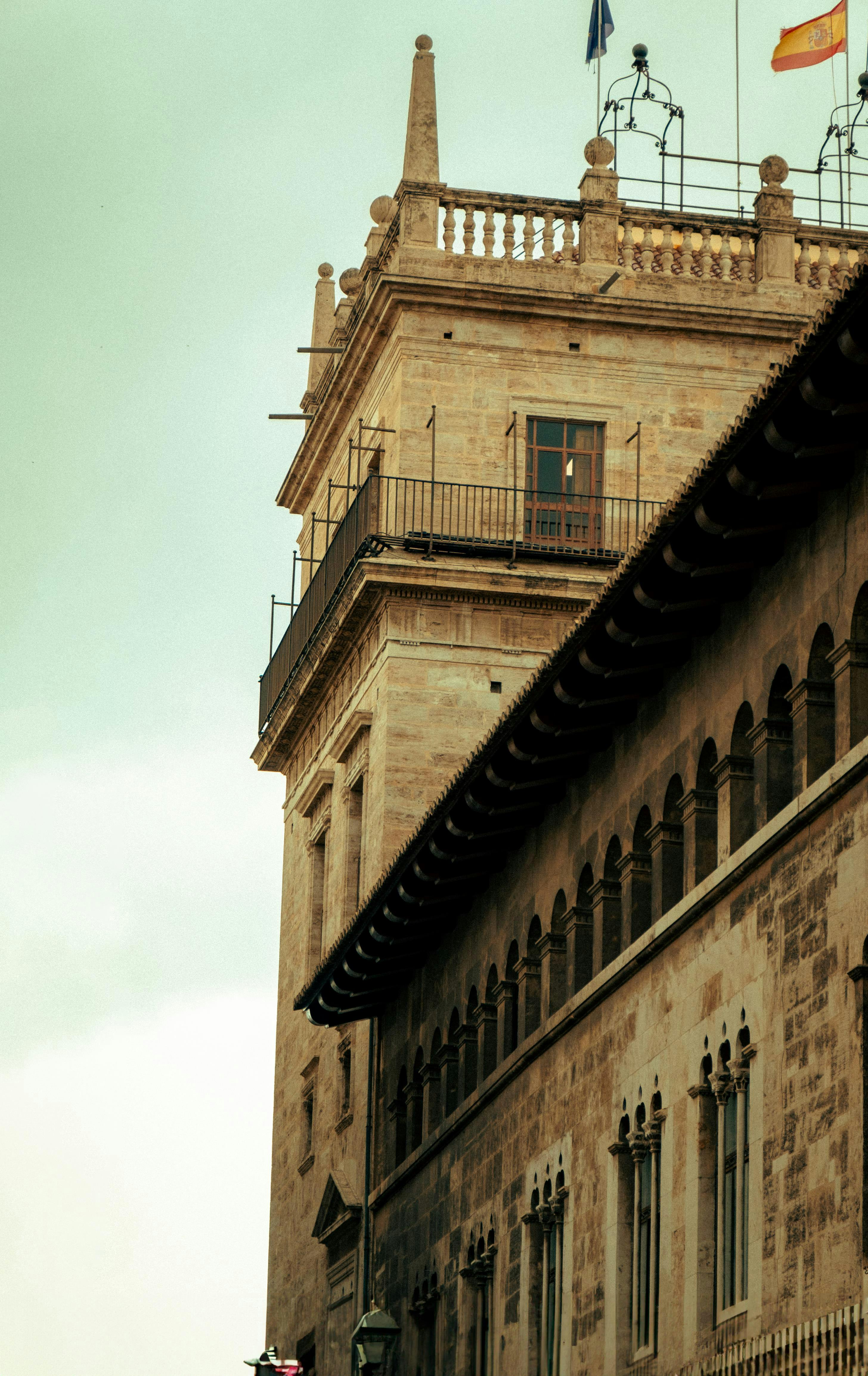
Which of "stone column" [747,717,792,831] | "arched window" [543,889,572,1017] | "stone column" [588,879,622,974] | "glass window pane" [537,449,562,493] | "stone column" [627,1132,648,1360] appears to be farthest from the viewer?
"glass window pane" [537,449,562,493]

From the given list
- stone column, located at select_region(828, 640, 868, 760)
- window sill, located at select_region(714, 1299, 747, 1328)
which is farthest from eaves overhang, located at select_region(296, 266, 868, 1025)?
window sill, located at select_region(714, 1299, 747, 1328)

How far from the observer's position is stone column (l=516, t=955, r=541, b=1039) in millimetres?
29359

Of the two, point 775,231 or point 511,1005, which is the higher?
point 775,231

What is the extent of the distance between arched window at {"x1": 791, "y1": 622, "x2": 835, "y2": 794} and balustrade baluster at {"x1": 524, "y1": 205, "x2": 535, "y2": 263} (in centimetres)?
2221

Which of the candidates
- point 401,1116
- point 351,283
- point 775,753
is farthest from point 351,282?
point 775,753

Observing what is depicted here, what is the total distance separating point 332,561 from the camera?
43.5m

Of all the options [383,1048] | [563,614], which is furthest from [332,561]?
[383,1048]

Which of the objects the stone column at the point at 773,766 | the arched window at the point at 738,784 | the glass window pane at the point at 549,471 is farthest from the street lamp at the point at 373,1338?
the glass window pane at the point at 549,471

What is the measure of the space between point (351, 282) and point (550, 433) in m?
6.94

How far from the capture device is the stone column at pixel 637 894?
2528 centimetres

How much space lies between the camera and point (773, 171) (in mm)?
42500

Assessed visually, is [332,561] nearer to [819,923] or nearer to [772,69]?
[772,69]

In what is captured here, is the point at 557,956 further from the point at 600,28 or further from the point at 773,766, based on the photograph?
the point at 600,28

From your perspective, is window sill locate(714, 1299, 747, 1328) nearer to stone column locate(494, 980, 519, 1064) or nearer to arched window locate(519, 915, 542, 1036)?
arched window locate(519, 915, 542, 1036)
